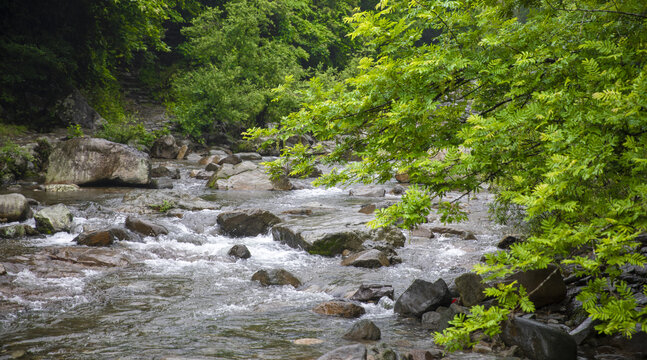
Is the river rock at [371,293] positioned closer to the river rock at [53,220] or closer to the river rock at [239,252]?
the river rock at [239,252]

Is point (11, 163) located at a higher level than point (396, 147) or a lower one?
higher

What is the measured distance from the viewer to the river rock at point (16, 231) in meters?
10.2

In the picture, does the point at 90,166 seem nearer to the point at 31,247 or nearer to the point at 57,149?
the point at 57,149

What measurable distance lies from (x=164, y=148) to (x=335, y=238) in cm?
1703

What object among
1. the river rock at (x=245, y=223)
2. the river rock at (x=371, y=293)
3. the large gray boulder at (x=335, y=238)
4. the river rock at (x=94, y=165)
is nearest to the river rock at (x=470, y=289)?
the river rock at (x=371, y=293)

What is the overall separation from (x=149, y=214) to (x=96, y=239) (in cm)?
326

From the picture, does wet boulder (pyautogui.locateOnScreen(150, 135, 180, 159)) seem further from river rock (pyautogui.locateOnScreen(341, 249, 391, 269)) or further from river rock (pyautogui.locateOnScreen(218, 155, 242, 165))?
river rock (pyautogui.locateOnScreen(341, 249, 391, 269))

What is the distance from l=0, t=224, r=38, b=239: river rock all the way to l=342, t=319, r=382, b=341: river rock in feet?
28.6

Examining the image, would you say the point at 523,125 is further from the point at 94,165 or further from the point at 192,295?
the point at 94,165

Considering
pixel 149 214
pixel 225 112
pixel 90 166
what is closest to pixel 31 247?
pixel 149 214

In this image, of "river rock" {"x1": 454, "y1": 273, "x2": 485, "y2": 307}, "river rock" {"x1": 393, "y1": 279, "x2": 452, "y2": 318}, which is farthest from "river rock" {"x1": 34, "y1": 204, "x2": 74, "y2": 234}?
"river rock" {"x1": 454, "y1": 273, "x2": 485, "y2": 307}

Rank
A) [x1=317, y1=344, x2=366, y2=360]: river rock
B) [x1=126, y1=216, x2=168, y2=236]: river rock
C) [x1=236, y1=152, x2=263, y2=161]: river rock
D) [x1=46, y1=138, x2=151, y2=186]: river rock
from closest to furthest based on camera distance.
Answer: [x1=317, y1=344, x2=366, y2=360]: river rock → [x1=126, y1=216, x2=168, y2=236]: river rock → [x1=46, y1=138, x2=151, y2=186]: river rock → [x1=236, y1=152, x2=263, y2=161]: river rock

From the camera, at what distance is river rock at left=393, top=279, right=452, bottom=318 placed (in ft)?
21.0

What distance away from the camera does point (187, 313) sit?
21.6 feet
